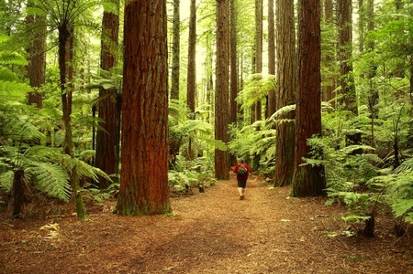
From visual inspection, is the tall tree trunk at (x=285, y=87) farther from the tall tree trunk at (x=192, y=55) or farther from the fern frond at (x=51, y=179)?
the fern frond at (x=51, y=179)

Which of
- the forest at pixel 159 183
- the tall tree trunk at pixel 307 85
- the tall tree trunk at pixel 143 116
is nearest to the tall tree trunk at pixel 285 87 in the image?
the forest at pixel 159 183

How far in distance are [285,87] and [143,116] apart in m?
6.66

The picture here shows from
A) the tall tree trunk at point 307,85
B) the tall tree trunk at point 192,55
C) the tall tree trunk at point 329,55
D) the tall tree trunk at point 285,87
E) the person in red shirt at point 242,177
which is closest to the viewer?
the tall tree trunk at point 307,85

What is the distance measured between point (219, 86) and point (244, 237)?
9.77 metres

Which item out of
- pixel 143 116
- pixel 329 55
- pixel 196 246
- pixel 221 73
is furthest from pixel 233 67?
pixel 196 246

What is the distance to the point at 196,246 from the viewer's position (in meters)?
4.78

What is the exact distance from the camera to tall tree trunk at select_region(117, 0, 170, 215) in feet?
20.2

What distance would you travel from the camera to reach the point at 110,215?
6.15m

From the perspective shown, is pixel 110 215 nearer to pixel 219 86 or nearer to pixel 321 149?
pixel 321 149

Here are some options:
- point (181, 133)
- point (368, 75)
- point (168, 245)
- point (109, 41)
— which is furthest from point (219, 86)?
point (168, 245)

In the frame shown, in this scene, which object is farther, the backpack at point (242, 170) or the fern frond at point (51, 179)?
the backpack at point (242, 170)

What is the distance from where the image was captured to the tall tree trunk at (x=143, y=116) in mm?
6160

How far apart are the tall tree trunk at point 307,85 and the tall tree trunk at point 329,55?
14.3 feet

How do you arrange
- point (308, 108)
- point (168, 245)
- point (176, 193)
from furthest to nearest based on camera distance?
point (176, 193), point (308, 108), point (168, 245)
